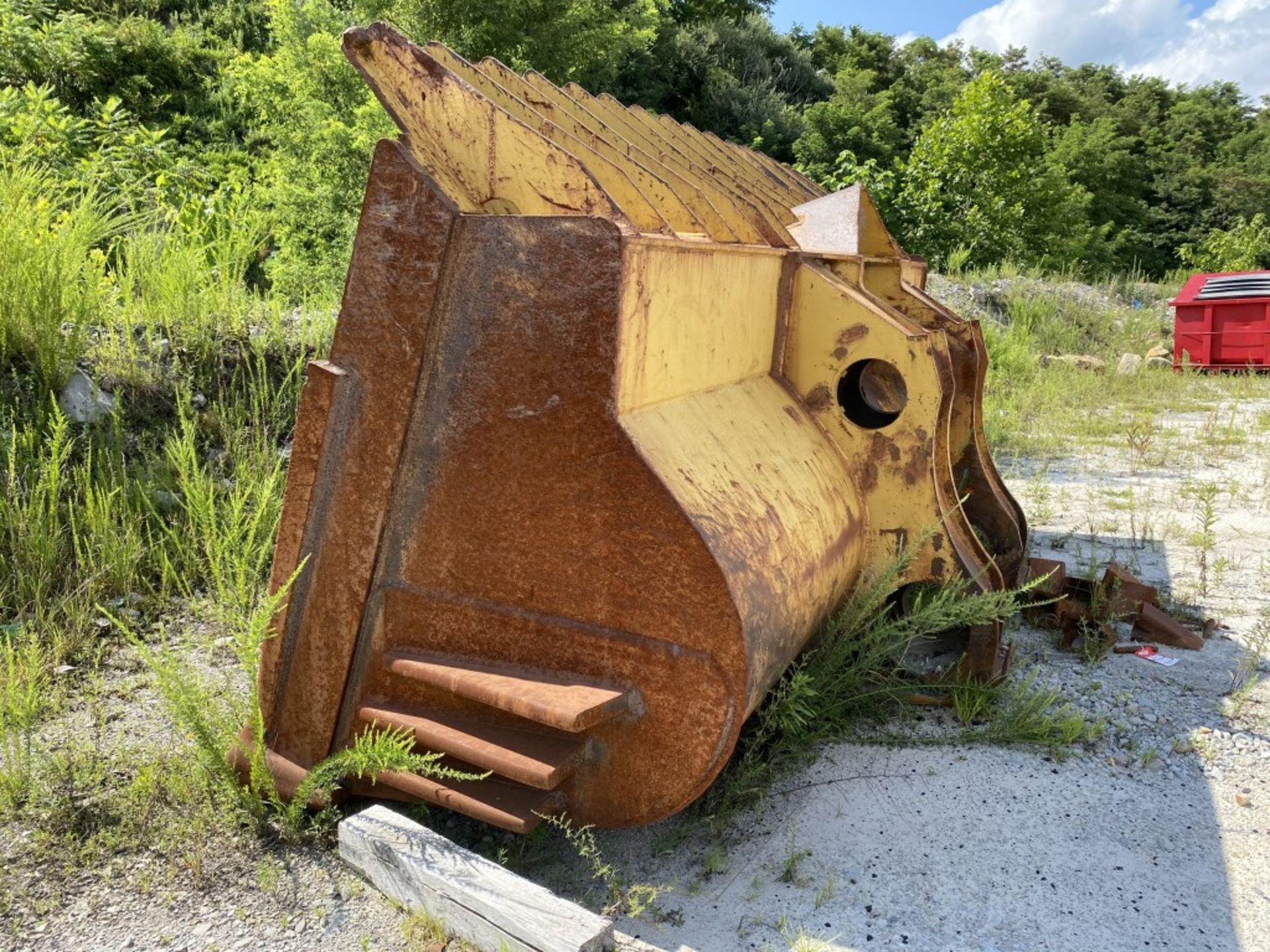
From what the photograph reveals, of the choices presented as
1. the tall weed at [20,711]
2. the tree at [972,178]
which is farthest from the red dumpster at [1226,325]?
the tall weed at [20,711]

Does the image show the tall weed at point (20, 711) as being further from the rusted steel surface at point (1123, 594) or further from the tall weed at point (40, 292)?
the rusted steel surface at point (1123, 594)

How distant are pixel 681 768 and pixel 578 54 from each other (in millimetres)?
8056

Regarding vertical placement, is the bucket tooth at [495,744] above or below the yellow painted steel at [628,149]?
below

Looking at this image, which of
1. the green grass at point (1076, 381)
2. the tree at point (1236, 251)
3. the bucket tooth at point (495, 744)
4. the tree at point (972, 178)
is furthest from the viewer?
the tree at point (1236, 251)

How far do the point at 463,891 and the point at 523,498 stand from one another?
0.76m

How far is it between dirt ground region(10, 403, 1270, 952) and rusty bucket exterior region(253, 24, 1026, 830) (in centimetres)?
28

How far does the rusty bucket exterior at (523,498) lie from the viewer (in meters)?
1.78

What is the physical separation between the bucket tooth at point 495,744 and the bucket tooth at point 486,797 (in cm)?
5

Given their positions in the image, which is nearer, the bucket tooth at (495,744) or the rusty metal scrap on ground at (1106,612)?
the bucket tooth at (495,744)

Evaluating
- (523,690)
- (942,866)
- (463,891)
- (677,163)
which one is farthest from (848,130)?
(463,891)

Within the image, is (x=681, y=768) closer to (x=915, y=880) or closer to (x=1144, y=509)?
(x=915, y=880)

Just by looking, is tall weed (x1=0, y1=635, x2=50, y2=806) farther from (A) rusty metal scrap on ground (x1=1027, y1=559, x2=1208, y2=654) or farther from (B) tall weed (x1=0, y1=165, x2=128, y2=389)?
(A) rusty metal scrap on ground (x1=1027, y1=559, x2=1208, y2=654)

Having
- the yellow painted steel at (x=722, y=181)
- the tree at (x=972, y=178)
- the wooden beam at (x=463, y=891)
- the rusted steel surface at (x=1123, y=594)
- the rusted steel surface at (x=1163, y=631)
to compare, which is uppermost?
the tree at (x=972, y=178)

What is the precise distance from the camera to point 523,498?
6.13ft
